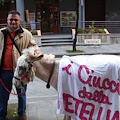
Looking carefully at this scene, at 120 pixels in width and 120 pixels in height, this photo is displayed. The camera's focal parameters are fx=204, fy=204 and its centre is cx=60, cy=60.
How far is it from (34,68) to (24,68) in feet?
0.66

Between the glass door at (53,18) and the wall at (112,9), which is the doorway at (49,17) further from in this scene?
the wall at (112,9)

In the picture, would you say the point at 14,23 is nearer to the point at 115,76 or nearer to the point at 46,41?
the point at 115,76

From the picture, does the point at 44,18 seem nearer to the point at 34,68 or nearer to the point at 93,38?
the point at 93,38

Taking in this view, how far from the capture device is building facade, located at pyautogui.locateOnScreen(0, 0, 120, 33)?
20.5 m

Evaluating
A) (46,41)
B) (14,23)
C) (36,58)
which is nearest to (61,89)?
(36,58)

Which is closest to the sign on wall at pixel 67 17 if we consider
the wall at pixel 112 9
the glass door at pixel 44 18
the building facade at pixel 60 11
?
the building facade at pixel 60 11

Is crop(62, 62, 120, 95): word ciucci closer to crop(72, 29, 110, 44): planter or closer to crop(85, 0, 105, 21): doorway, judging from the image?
crop(72, 29, 110, 44): planter

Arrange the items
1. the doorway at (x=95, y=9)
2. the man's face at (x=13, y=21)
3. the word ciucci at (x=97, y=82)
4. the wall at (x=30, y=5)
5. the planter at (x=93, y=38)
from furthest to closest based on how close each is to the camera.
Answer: the doorway at (x=95, y=9)
the wall at (x=30, y=5)
the planter at (x=93, y=38)
the man's face at (x=13, y=21)
the word ciucci at (x=97, y=82)

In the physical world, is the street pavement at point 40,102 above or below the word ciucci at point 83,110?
below

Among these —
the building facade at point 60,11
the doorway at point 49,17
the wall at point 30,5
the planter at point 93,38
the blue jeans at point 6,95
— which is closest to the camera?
the blue jeans at point 6,95

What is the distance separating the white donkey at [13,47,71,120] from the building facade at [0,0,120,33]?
17.5 m

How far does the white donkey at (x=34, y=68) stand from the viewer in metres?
2.96

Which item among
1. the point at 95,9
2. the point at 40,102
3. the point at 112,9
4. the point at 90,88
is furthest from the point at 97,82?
the point at 112,9

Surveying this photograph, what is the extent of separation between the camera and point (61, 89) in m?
3.05
